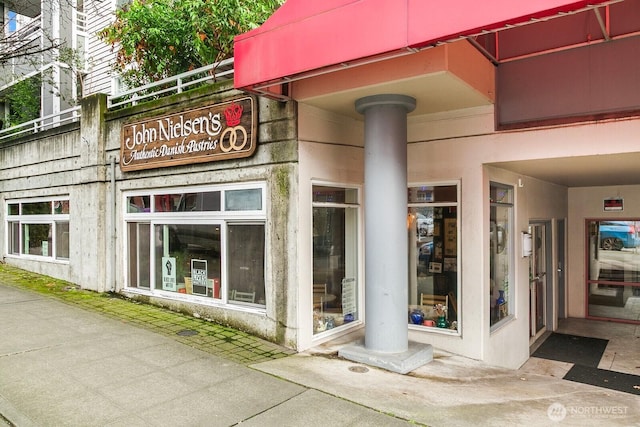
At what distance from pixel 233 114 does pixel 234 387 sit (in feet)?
13.3

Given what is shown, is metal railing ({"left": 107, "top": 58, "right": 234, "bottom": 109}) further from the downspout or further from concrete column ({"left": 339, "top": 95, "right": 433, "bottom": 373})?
concrete column ({"left": 339, "top": 95, "right": 433, "bottom": 373})

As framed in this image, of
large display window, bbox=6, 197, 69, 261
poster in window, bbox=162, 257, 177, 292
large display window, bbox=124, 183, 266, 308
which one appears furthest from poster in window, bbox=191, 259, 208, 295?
large display window, bbox=6, 197, 69, 261

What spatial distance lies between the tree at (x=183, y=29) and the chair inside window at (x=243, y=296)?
552cm

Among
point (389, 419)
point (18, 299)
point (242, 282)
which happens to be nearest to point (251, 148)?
point (242, 282)

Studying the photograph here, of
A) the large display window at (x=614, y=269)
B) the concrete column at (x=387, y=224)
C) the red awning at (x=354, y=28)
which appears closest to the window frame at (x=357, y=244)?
the concrete column at (x=387, y=224)

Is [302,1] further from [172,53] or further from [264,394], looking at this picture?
[172,53]

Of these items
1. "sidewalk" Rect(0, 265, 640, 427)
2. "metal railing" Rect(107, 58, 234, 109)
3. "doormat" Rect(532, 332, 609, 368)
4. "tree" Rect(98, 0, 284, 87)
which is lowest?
"doormat" Rect(532, 332, 609, 368)

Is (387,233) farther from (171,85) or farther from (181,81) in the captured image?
(171,85)

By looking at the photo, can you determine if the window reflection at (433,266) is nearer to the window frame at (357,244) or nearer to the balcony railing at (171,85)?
the window frame at (357,244)

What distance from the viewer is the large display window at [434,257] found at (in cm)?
692

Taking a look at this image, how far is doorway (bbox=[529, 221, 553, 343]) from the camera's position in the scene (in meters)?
9.10

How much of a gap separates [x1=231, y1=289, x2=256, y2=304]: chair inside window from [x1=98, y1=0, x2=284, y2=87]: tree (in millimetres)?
5516

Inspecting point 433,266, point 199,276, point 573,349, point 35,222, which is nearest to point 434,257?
point 433,266

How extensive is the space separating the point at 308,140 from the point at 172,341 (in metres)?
3.42
